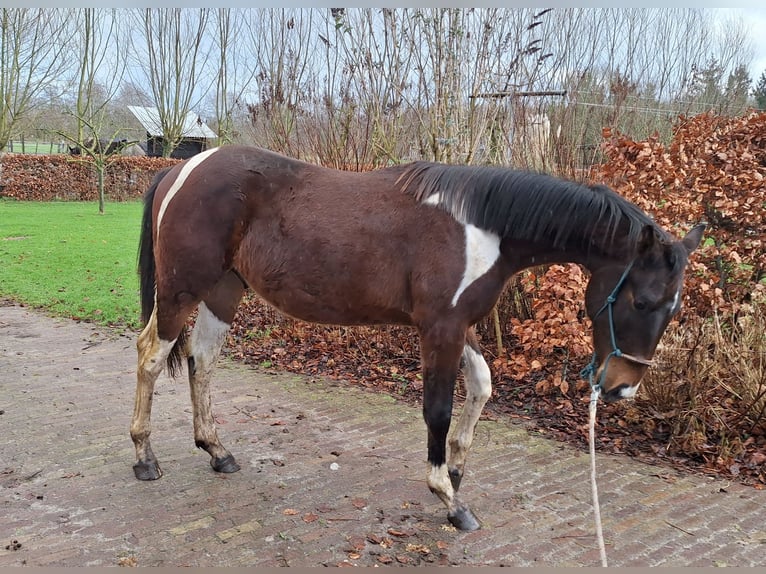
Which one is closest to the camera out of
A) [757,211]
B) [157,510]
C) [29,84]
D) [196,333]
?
[157,510]

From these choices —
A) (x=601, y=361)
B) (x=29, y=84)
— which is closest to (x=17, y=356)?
(x=601, y=361)

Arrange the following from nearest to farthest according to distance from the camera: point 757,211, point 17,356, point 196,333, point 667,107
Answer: point 196,333 < point 757,211 < point 17,356 < point 667,107

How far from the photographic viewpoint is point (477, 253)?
111 inches

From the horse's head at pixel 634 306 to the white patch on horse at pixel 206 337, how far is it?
225 centimetres

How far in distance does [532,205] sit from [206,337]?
2.15 metres

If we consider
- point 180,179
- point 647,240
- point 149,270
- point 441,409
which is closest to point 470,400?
point 441,409

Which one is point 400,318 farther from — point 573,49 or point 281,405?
point 573,49

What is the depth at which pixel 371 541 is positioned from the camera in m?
2.77

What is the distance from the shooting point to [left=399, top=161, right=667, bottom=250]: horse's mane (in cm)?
269

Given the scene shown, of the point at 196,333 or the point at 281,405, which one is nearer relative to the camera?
the point at 196,333

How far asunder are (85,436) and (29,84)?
75.9ft

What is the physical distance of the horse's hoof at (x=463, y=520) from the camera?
2902 mm

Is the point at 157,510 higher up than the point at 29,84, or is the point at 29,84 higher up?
the point at 29,84

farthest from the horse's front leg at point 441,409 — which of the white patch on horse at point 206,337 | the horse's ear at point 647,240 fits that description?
the white patch on horse at point 206,337
